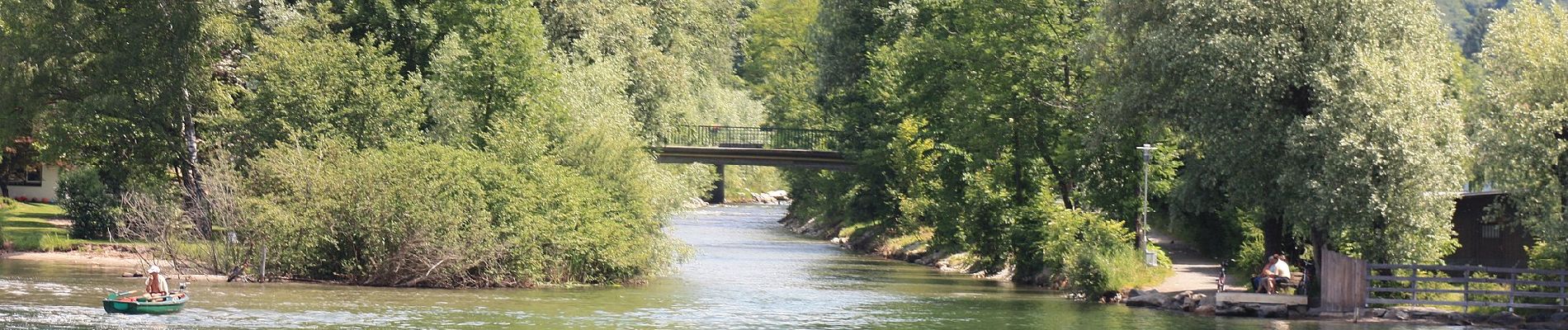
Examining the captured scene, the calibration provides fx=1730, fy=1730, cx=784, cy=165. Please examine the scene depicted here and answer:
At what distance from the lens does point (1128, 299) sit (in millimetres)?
46156

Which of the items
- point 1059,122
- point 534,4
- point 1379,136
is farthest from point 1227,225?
point 534,4

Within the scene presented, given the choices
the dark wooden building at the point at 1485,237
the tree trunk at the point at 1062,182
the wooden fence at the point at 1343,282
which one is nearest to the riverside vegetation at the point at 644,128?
the tree trunk at the point at 1062,182

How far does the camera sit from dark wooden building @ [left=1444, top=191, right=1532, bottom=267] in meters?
43.8

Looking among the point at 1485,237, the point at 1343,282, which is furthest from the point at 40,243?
the point at 1485,237

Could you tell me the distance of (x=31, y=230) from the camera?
196 feet

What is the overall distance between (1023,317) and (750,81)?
104830mm

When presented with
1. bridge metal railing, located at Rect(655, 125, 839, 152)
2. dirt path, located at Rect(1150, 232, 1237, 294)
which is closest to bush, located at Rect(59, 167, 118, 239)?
bridge metal railing, located at Rect(655, 125, 839, 152)

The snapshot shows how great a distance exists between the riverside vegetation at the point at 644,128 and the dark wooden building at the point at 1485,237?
10.1ft

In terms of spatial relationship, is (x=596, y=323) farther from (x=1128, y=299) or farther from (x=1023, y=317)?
(x=1128, y=299)

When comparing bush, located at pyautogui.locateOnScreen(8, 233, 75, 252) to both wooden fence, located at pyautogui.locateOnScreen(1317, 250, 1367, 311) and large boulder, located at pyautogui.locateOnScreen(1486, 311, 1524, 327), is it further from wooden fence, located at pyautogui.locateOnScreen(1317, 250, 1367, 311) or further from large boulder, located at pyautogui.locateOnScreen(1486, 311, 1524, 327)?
large boulder, located at pyautogui.locateOnScreen(1486, 311, 1524, 327)

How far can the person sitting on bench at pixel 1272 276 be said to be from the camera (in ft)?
139

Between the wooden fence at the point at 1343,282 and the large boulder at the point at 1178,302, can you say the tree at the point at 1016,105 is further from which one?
A: the wooden fence at the point at 1343,282

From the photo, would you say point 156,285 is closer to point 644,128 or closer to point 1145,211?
point 1145,211

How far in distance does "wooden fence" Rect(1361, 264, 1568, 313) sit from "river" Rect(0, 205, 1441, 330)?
131cm
